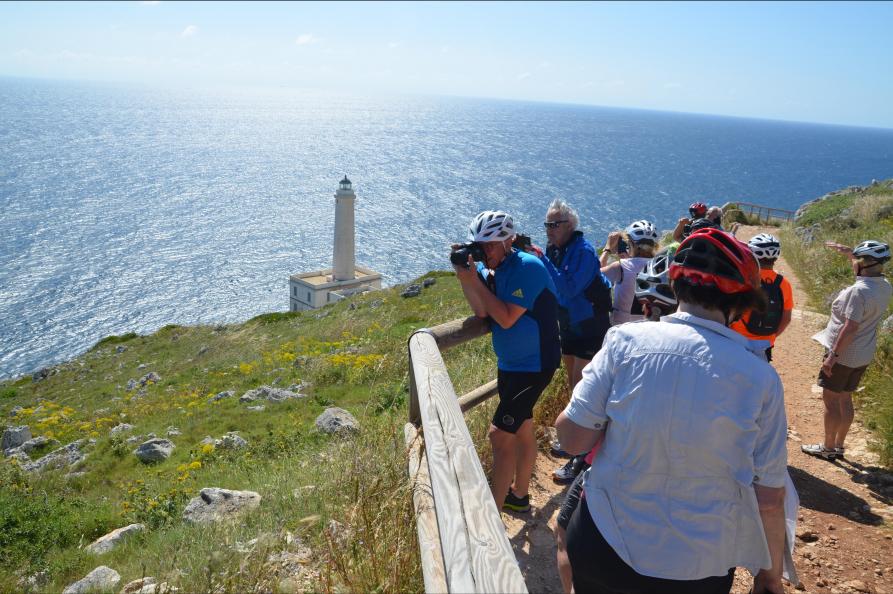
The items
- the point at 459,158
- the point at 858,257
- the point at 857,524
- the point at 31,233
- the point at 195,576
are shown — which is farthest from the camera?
the point at 459,158

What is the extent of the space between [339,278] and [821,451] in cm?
4135

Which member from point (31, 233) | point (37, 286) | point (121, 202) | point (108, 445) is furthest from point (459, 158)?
point (108, 445)

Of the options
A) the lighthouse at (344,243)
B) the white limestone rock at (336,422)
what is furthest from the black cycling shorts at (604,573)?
the lighthouse at (344,243)

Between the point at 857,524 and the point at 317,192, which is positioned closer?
the point at 857,524

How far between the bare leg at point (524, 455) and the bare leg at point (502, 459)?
0.09m

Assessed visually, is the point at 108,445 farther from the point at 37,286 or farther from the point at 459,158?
the point at 459,158

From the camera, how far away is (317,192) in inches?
4008

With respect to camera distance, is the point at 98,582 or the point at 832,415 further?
the point at 832,415

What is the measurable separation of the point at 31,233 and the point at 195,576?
79906mm

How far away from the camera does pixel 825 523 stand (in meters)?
4.88

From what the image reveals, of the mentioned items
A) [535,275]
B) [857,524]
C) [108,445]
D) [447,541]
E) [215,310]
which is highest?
[535,275]

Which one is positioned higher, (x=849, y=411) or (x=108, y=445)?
(x=849, y=411)

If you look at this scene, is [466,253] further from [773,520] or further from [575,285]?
[773,520]

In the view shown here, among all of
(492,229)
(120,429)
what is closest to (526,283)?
(492,229)
